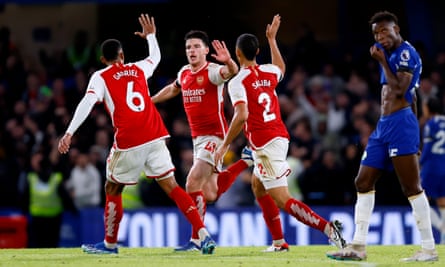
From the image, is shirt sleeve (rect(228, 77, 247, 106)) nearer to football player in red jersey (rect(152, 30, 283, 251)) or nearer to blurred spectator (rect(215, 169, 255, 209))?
football player in red jersey (rect(152, 30, 283, 251))

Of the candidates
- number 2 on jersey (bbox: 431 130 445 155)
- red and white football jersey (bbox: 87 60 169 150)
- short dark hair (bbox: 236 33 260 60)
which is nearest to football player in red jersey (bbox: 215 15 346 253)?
short dark hair (bbox: 236 33 260 60)

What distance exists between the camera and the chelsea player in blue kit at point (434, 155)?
716 inches

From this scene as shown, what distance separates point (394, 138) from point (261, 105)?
6.69ft

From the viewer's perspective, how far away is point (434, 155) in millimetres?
18453

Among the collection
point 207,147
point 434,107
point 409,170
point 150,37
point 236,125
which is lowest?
point 409,170

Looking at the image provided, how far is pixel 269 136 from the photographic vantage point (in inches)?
517

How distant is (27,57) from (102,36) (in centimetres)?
154

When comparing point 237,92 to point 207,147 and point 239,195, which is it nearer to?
point 207,147

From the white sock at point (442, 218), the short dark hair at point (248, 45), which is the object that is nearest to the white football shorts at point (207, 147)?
the short dark hair at point (248, 45)

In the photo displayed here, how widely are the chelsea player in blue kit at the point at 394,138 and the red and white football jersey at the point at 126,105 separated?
2.47m

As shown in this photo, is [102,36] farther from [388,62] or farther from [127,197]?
[388,62]

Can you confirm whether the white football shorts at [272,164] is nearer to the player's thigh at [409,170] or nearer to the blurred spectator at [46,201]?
the player's thigh at [409,170]

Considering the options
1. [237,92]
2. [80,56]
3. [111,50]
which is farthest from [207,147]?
[80,56]

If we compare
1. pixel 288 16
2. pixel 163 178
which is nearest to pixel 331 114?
pixel 288 16
